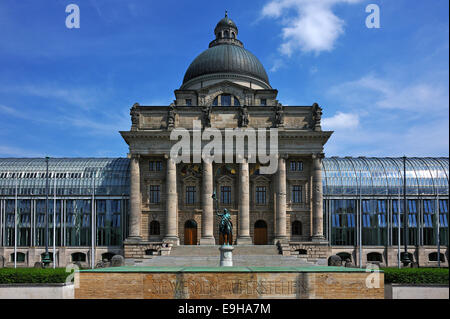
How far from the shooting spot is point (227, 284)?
23.7m

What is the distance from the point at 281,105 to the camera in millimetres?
55031

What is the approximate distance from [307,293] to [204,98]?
38997 mm

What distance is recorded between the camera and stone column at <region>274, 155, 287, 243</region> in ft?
175

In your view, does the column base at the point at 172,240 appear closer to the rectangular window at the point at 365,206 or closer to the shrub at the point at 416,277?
the rectangular window at the point at 365,206

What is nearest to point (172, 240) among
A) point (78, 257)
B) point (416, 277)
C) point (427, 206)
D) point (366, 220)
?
point (78, 257)

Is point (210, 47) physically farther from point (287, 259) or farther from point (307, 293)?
point (307, 293)

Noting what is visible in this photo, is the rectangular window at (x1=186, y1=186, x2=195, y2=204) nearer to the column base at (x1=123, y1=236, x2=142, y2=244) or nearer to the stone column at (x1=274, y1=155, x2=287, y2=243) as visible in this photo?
the column base at (x1=123, y1=236, x2=142, y2=244)

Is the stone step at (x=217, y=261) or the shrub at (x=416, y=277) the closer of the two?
the shrub at (x=416, y=277)

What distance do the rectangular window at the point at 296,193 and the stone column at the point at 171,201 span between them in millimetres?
15604

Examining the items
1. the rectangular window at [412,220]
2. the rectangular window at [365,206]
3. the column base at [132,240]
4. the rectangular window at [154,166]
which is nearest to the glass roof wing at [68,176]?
the rectangular window at [154,166]

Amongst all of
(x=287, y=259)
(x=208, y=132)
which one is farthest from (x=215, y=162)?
(x=287, y=259)

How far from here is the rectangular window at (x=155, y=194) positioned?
55.9m

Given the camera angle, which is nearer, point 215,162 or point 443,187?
point 215,162

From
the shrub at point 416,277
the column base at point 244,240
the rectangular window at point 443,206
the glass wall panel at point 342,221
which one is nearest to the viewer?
the shrub at point 416,277
